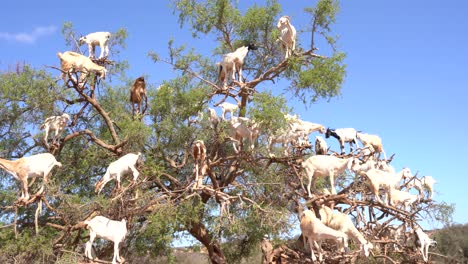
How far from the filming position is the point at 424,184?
11977mm

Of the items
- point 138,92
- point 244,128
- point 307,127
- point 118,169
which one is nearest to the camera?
point 118,169

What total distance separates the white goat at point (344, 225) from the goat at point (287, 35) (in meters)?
4.00

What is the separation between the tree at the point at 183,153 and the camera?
34.1 ft

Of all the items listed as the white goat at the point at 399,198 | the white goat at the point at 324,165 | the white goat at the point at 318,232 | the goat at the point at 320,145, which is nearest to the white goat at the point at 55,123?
Result: the white goat at the point at 324,165

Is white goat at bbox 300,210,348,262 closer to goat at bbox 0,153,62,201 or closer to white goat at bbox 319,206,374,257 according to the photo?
white goat at bbox 319,206,374,257

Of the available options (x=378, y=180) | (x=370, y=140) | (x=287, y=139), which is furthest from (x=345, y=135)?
(x=378, y=180)

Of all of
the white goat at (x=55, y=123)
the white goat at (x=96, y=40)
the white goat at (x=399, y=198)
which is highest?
the white goat at (x=96, y=40)

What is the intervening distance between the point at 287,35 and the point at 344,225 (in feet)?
15.9

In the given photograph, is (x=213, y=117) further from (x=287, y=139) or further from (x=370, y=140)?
(x=370, y=140)

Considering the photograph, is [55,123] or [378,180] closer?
[378,180]

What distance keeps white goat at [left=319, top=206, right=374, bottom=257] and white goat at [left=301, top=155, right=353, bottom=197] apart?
0.66 meters

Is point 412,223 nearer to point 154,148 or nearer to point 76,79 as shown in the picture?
point 154,148

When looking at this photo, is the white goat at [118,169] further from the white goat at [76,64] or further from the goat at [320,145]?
the goat at [320,145]

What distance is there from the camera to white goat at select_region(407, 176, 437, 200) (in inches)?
468
